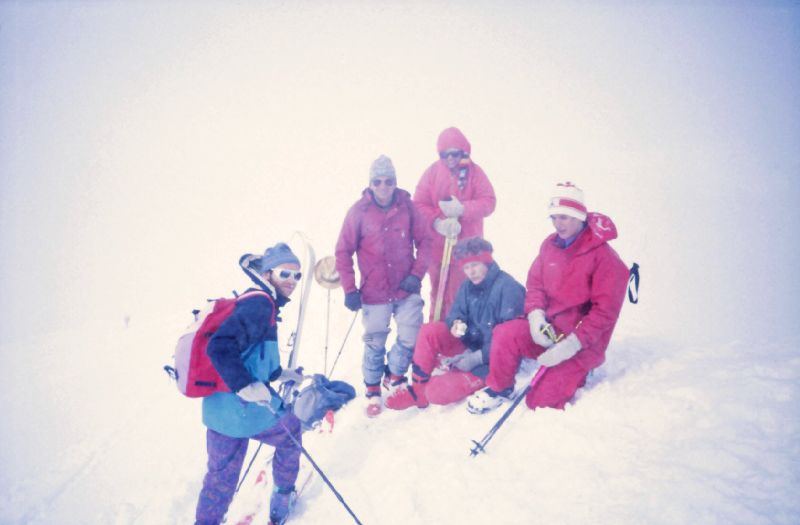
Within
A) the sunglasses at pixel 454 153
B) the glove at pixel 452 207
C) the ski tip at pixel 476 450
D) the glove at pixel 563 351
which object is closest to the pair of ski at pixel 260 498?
the ski tip at pixel 476 450

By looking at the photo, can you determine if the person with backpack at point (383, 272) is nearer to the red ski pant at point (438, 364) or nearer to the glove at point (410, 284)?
the glove at point (410, 284)

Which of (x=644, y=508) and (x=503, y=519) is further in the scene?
(x=503, y=519)

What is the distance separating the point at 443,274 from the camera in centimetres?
513

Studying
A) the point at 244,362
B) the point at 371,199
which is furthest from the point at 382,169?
the point at 244,362

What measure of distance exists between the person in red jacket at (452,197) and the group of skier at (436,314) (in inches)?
0.7

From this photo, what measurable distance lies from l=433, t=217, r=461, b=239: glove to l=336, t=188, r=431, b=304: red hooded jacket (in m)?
0.54

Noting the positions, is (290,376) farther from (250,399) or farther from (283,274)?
(283,274)

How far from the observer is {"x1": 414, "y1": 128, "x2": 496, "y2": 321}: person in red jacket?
5.13 m

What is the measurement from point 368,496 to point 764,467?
2873 mm

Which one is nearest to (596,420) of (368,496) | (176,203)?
(368,496)

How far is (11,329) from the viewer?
26344 mm

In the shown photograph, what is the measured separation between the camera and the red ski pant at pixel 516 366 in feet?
11.3

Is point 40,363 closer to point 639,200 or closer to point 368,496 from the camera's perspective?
point 368,496

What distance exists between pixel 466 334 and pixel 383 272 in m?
1.27
